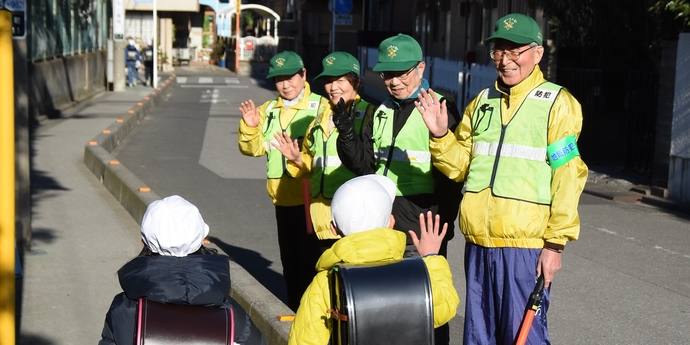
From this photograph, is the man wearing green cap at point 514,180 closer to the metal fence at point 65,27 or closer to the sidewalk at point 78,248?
the sidewalk at point 78,248

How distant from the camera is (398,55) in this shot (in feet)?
15.8

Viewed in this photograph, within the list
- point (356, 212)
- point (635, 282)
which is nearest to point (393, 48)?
point (356, 212)

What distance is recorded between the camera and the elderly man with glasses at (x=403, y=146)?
15.9 feet

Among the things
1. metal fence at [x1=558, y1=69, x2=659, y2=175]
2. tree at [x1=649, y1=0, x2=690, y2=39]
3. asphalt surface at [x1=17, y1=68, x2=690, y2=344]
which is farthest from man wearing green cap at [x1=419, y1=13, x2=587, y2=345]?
metal fence at [x1=558, y1=69, x2=659, y2=175]

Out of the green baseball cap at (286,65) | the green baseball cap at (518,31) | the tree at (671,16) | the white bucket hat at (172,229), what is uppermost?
the tree at (671,16)

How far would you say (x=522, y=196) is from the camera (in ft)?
13.7

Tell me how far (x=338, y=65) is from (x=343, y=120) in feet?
2.47

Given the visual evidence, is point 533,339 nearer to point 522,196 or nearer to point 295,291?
point 522,196

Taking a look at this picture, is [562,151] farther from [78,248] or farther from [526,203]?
[78,248]

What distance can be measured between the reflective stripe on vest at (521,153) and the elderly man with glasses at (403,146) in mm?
605

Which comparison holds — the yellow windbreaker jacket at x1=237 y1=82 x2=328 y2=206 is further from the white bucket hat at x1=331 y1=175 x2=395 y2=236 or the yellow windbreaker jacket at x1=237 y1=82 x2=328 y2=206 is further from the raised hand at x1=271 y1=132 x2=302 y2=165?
the white bucket hat at x1=331 y1=175 x2=395 y2=236

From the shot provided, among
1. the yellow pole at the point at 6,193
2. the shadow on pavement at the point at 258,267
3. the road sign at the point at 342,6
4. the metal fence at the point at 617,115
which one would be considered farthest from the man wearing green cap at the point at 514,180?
the road sign at the point at 342,6

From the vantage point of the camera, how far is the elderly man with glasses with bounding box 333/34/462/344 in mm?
4859

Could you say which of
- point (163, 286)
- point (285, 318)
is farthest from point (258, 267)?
point (163, 286)
